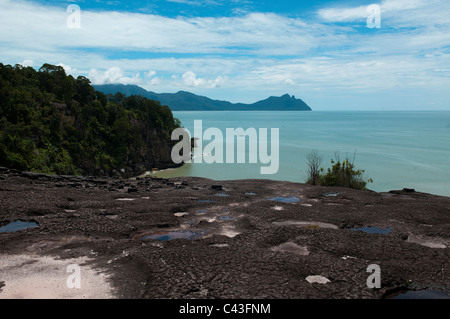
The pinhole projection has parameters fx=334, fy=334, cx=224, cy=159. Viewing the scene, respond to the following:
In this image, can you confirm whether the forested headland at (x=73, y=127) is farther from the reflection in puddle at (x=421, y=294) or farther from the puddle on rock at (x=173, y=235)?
the reflection in puddle at (x=421, y=294)

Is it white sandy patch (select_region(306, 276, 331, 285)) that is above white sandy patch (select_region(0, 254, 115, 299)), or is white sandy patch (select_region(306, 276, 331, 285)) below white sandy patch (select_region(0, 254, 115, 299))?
below

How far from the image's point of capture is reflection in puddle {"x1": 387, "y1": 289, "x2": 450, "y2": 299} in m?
5.76

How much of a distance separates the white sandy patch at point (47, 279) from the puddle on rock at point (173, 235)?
2096 mm

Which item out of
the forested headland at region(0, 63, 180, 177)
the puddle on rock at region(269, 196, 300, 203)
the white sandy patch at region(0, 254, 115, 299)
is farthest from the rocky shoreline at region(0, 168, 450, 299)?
the forested headland at region(0, 63, 180, 177)

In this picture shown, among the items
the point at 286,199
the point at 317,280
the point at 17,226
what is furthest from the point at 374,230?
the point at 17,226

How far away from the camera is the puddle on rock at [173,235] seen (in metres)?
8.87

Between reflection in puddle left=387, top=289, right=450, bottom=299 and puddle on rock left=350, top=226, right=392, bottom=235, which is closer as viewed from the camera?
reflection in puddle left=387, top=289, right=450, bottom=299

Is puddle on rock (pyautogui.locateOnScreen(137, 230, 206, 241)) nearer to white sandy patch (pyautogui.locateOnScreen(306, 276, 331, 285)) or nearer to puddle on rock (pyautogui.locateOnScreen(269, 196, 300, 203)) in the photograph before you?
white sandy patch (pyautogui.locateOnScreen(306, 276, 331, 285))

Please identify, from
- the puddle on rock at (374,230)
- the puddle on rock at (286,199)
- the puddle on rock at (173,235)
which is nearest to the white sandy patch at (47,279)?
the puddle on rock at (173,235)

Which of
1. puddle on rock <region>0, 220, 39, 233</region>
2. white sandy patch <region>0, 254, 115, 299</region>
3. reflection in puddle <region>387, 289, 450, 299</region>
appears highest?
puddle on rock <region>0, 220, 39, 233</region>

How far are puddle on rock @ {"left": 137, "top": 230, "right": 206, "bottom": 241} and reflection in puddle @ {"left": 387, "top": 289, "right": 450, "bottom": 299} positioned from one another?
485 centimetres

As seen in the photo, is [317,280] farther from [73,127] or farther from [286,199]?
[73,127]

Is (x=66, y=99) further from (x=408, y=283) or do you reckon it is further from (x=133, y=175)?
(x=408, y=283)

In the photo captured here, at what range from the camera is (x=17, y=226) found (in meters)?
9.39
